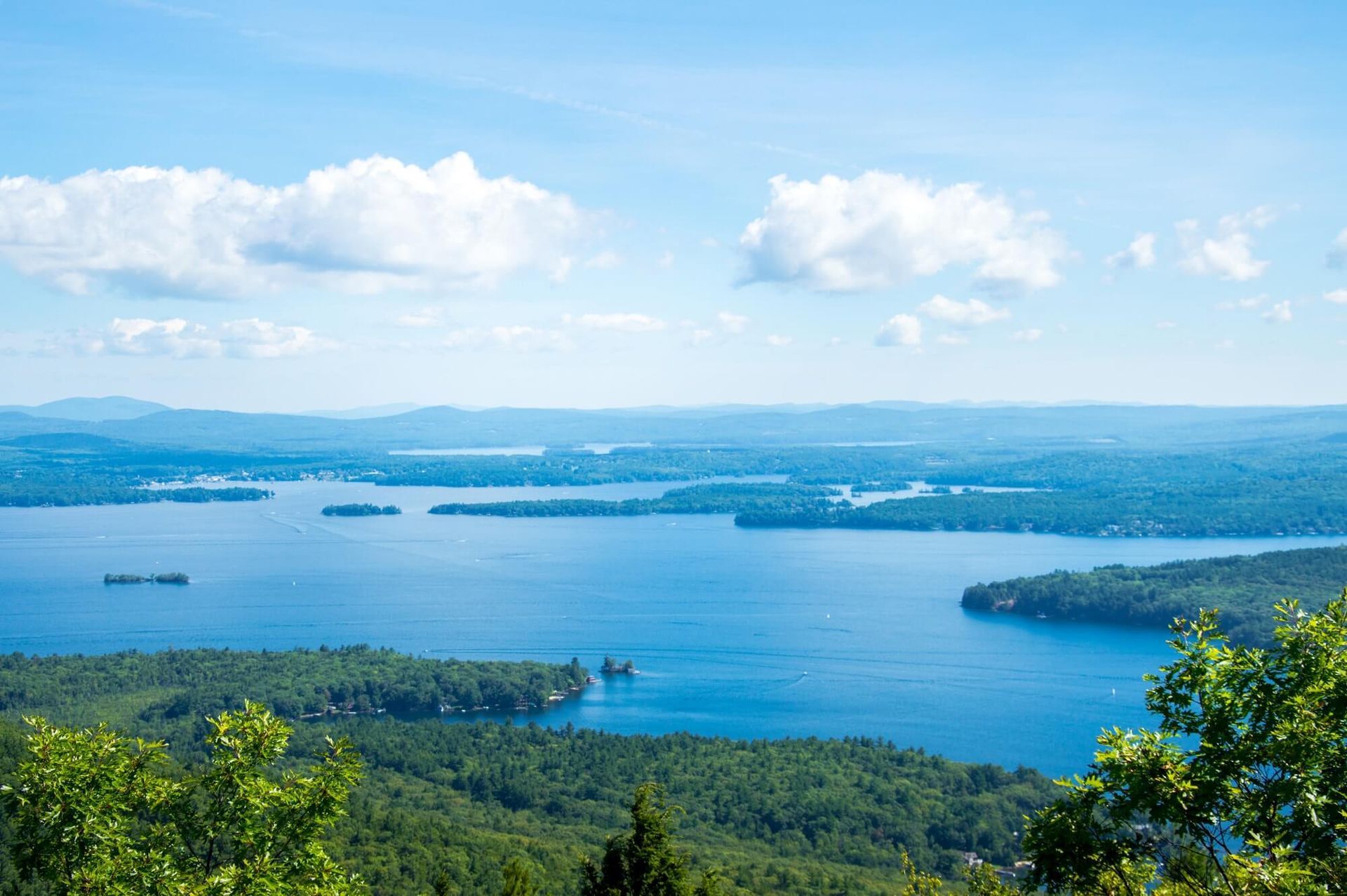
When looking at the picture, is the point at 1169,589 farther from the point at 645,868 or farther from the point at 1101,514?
the point at 645,868

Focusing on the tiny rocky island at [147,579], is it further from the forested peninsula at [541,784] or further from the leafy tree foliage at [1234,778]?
the leafy tree foliage at [1234,778]

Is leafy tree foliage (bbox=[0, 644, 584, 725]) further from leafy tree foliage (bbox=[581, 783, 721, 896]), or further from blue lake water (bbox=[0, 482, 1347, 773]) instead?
leafy tree foliage (bbox=[581, 783, 721, 896])

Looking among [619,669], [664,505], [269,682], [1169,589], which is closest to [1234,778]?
[269,682]

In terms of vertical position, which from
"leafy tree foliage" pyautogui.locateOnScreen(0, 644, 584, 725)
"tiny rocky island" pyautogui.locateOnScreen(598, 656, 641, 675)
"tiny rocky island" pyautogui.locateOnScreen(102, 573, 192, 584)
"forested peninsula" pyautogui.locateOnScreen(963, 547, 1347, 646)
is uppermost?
"forested peninsula" pyautogui.locateOnScreen(963, 547, 1347, 646)

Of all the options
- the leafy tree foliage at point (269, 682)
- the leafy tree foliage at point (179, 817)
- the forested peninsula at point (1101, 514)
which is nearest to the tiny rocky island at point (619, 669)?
the leafy tree foliage at point (269, 682)

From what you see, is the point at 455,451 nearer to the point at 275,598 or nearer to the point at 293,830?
the point at 275,598

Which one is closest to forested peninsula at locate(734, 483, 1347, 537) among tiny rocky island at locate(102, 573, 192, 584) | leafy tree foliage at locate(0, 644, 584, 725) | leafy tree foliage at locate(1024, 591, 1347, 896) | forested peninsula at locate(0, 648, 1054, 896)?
tiny rocky island at locate(102, 573, 192, 584)
